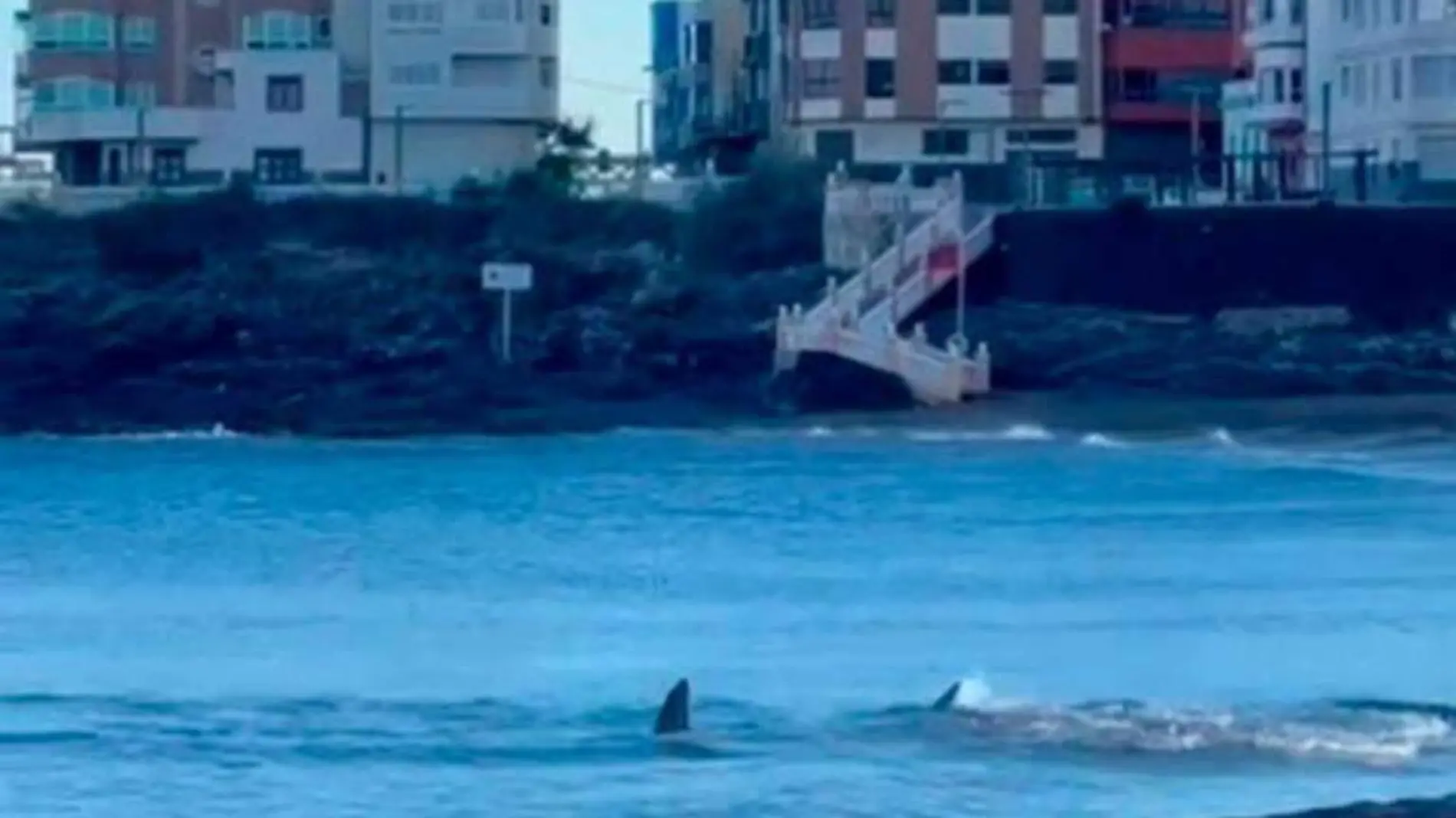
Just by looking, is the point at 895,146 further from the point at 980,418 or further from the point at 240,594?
the point at 240,594

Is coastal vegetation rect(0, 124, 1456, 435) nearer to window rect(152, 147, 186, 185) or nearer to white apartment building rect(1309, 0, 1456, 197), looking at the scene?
window rect(152, 147, 186, 185)

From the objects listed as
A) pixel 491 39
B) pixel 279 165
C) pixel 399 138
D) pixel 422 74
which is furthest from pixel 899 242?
pixel 422 74

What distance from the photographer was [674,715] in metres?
35.0

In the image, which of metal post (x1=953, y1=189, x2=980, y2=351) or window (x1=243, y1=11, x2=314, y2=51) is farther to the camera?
window (x1=243, y1=11, x2=314, y2=51)

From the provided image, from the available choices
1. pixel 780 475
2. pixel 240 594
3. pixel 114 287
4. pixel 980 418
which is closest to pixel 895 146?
pixel 114 287

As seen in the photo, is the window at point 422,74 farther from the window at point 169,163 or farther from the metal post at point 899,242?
the metal post at point 899,242

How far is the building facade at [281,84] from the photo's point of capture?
340 ft

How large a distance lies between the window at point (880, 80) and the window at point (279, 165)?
11530 millimetres

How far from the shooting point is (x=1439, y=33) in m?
89.0

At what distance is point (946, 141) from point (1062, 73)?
2.72 metres

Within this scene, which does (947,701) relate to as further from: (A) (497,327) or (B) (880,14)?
(B) (880,14)

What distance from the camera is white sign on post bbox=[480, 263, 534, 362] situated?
3238 inches

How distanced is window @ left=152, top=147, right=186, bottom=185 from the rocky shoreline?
10.0 metres

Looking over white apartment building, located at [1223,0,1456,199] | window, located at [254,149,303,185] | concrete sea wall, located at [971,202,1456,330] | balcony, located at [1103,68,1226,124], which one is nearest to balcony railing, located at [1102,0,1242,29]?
balcony, located at [1103,68,1226,124]
